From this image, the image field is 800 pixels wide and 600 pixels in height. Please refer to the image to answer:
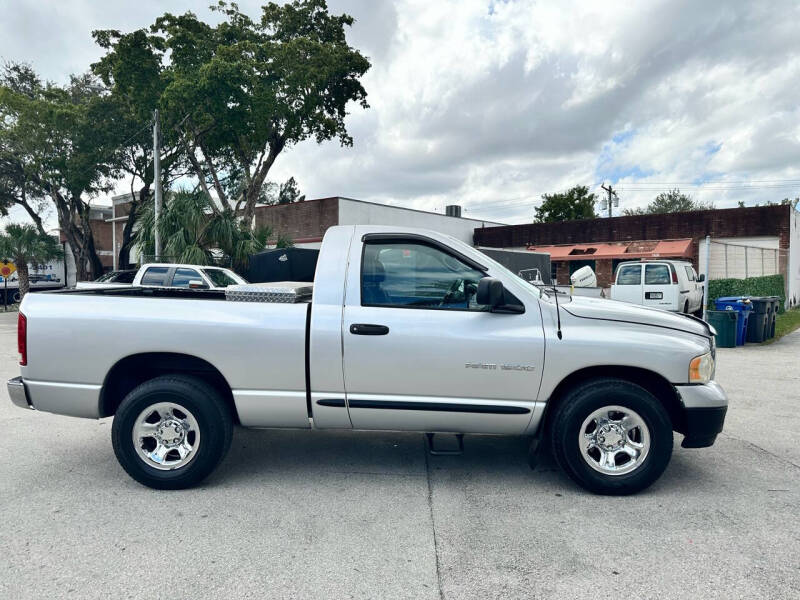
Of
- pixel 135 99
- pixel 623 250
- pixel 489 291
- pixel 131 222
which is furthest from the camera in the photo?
pixel 131 222

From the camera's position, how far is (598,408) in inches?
151

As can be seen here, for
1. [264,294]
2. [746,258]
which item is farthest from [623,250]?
[264,294]

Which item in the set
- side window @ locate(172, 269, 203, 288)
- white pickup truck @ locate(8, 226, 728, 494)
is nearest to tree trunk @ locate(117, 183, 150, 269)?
side window @ locate(172, 269, 203, 288)

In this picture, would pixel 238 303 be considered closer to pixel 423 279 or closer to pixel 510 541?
pixel 423 279

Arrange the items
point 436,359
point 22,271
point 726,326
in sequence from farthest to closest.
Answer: point 22,271 → point 726,326 → point 436,359

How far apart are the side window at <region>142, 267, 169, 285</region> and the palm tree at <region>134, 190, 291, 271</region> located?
9.45 ft

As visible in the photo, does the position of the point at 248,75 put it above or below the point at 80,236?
above

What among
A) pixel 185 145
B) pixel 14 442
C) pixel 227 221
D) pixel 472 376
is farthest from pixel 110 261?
pixel 472 376

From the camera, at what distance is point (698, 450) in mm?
4926

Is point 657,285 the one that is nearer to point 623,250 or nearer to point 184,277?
point 623,250

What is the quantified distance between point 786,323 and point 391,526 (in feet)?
56.0

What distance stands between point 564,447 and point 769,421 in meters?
3.44

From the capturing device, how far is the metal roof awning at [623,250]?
951 inches

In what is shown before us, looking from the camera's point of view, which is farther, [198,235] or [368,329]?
[198,235]
